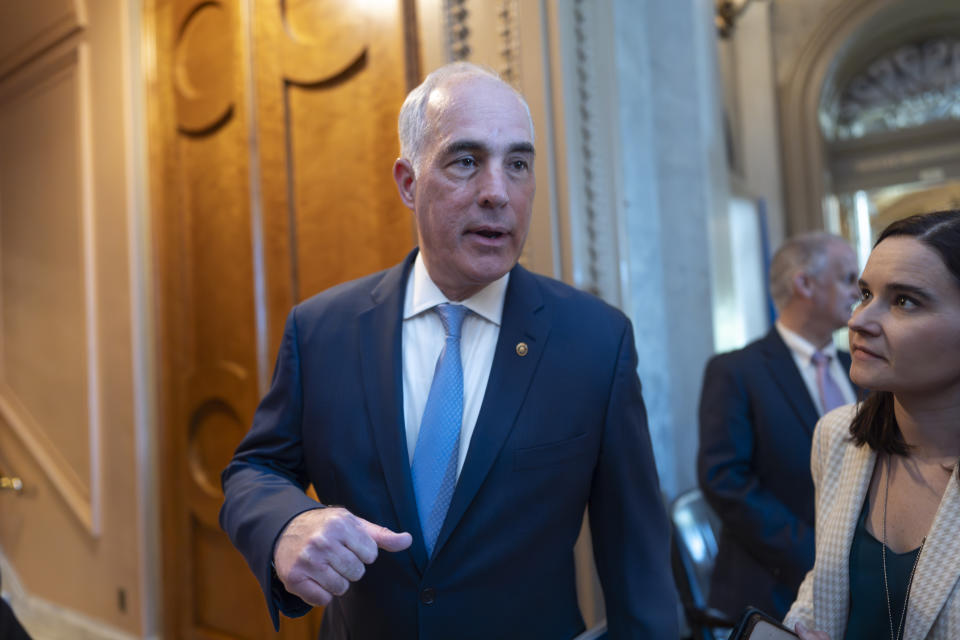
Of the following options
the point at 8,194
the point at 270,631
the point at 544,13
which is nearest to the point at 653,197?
the point at 544,13

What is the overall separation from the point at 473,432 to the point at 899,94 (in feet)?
18.3

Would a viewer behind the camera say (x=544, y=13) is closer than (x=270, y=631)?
Yes

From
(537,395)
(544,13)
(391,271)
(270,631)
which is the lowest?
(270,631)

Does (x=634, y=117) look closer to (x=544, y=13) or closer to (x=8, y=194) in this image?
(x=544, y=13)

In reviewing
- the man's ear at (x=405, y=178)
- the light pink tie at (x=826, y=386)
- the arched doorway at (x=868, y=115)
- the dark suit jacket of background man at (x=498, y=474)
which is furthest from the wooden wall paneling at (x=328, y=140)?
the arched doorway at (x=868, y=115)

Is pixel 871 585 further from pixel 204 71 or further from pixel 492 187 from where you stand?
pixel 204 71

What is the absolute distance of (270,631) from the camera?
10.1 ft

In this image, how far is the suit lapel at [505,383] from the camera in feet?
4.25

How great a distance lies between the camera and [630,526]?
1.36 meters

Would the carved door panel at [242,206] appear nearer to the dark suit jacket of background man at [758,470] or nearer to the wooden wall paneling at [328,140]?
the wooden wall paneling at [328,140]

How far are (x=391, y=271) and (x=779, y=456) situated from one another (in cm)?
135

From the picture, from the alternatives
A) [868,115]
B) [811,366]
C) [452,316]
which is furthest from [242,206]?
[868,115]

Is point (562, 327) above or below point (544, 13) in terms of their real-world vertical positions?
below

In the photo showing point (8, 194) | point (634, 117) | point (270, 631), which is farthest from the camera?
point (8, 194)
